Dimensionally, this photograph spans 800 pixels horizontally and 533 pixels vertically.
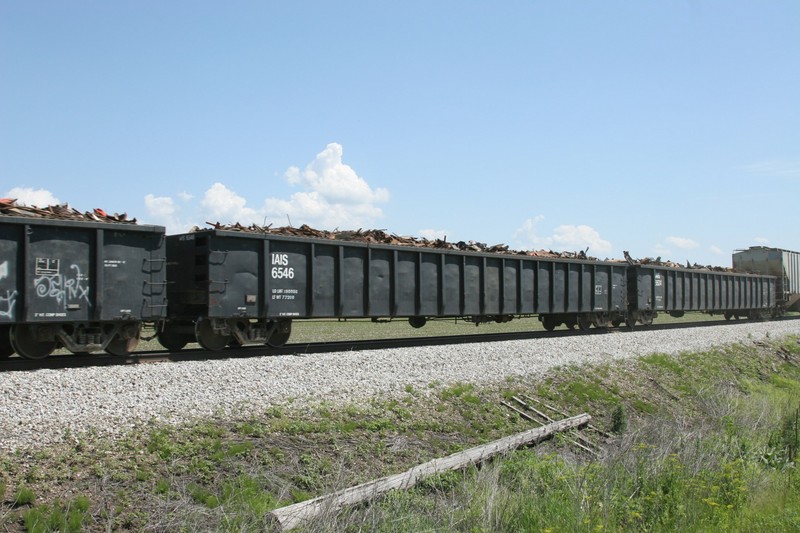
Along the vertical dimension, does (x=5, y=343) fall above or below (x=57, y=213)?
below

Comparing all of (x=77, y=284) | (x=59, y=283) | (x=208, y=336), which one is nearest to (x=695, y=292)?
(x=208, y=336)

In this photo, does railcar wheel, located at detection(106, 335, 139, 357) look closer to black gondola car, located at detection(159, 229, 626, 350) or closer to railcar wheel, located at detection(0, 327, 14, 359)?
black gondola car, located at detection(159, 229, 626, 350)

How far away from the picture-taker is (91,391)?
32.0ft

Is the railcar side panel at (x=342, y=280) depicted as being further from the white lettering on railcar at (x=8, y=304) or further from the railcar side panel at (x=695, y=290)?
the railcar side panel at (x=695, y=290)

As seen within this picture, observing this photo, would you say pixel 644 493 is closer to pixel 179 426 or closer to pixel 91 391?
pixel 179 426

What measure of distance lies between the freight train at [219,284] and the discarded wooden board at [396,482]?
763 cm

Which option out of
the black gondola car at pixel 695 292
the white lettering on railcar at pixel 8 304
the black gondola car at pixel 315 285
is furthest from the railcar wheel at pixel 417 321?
the black gondola car at pixel 695 292

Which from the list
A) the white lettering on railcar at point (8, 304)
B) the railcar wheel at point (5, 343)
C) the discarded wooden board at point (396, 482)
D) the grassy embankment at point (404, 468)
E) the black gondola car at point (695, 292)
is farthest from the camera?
the black gondola car at point (695, 292)

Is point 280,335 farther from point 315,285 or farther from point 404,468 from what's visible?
point 404,468

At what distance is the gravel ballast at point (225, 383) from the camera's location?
848cm

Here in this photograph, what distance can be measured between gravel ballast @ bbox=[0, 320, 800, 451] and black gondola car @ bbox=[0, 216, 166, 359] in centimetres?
184

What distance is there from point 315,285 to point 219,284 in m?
2.67

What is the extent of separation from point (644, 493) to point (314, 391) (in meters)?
5.15

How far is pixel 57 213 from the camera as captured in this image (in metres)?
13.0
